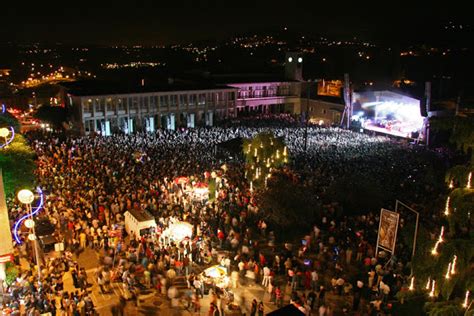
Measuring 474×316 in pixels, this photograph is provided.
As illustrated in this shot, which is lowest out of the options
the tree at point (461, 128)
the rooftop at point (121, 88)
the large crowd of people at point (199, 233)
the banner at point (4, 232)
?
the large crowd of people at point (199, 233)

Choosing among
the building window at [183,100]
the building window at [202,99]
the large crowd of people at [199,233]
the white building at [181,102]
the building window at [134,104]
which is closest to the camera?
the large crowd of people at [199,233]

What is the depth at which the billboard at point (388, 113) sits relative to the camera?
123 ft

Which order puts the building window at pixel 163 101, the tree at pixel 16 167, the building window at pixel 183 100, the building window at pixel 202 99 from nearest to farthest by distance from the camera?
the tree at pixel 16 167, the building window at pixel 163 101, the building window at pixel 183 100, the building window at pixel 202 99

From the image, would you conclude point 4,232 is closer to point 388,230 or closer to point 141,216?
point 141,216

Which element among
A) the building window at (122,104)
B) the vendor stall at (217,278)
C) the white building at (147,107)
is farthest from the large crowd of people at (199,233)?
the building window at (122,104)

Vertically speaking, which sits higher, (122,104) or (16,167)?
(122,104)

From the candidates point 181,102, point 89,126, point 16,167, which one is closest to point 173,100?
point 181,102

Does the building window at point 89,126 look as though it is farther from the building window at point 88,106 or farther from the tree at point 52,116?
the tree at point 52,116

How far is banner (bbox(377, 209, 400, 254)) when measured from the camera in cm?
1245

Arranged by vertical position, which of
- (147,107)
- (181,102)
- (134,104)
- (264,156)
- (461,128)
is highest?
(461,128)

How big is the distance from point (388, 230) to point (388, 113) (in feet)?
98.8

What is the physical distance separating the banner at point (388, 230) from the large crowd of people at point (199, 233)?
766mm

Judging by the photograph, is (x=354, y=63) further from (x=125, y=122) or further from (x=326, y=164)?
(x=326, y=164)

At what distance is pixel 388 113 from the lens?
40281 mm
